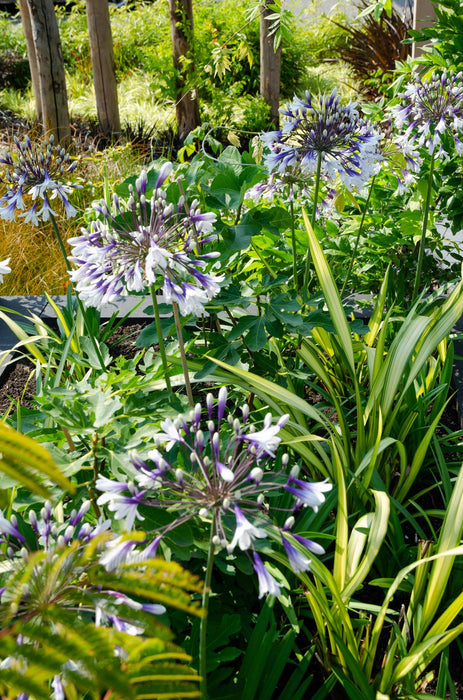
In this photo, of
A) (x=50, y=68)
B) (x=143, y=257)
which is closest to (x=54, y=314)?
(x=143, y=257)

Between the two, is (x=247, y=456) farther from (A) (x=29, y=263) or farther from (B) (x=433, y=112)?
(A) (x=29, y=263)

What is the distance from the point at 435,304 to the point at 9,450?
2.05 metres

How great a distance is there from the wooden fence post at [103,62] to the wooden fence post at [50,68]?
123cm

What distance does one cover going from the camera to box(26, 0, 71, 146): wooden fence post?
208 inches

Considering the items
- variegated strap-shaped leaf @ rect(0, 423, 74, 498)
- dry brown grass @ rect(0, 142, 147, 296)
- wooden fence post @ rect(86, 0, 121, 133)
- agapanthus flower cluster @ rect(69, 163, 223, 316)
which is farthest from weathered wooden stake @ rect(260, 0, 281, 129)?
variegated strap-shaped leaf @ rect(0, 423, 74, 498)

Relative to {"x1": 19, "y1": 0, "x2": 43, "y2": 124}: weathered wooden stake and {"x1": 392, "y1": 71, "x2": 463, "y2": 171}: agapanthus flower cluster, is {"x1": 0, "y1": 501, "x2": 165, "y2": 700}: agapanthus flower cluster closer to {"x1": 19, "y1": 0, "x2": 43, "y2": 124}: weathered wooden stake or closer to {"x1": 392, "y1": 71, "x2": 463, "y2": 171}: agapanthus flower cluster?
{"x1": 392, "y1": 71, "x2": 463, "y2": 171}: agapanthus flower cluster

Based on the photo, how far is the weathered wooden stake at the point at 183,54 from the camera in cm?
686

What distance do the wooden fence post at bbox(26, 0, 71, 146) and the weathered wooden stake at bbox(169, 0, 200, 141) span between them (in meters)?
1.51

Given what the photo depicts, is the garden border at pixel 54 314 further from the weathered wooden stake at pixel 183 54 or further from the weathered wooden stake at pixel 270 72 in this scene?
the weathered wooden stake at pixel 270 72

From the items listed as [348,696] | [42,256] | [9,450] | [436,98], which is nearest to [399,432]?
[348,696]

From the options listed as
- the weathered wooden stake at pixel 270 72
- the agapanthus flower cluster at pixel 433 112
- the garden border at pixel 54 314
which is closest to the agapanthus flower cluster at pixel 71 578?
the garden border at pixel 54 314

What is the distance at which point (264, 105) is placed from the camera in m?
7.61

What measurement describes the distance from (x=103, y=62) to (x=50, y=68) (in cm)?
143

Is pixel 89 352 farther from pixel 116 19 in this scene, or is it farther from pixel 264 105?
pixel 116 19
